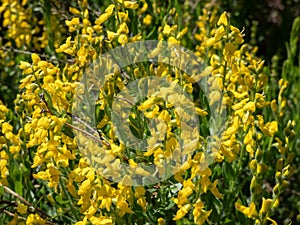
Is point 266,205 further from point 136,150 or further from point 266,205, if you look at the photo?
point 136,150

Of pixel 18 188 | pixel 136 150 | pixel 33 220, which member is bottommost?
pixel 18 188

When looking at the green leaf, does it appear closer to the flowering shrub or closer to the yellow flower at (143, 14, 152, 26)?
the flowering shrub

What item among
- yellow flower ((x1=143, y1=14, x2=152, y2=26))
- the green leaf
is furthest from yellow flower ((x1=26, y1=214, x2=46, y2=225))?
yellow flower ((x1=143, y1=14, x2=152, y2=26))

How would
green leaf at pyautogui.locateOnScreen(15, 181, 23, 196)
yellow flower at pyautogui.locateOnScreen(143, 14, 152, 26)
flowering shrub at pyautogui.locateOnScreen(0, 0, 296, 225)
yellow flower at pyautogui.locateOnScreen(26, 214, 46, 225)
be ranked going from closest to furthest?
flowering shrub at pyautogui.locateOnScreen(0, 0, 296, 225)
yellow flower at pyautogui.locateOnScreen(26, 214, 46, 225)
green leaf at pyautogui.locateOnScreen(15, 181, 23, 196)
yellow flower at pyautogui.locateOnScreen(143, 14, 152, 26)

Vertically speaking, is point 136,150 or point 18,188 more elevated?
point 136,150

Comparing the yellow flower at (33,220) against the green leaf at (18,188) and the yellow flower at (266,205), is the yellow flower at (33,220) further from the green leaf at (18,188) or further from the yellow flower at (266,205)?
the yellow flower at (266,205)

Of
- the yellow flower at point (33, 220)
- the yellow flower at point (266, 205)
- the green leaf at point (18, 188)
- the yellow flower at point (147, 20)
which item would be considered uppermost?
the yellow flower at point (147, 20)

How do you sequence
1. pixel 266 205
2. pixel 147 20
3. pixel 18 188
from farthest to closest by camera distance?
pixel 147 20 < pixel 18 188 < pixel 266 205

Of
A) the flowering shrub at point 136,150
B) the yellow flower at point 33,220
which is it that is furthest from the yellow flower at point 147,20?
the yellow flower at point 33,220

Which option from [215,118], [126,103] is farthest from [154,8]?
[126,103]

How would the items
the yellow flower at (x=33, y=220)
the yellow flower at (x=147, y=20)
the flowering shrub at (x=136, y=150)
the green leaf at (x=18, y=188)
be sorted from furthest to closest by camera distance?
1. the yellow flower at (x=147, y=20)
2. the green leaf at (x=18, y=188)
3. the yellow flower at (x=33, y=220)
4. the flowering shrub at (x=136, y=150)

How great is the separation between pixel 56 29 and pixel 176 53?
161cm

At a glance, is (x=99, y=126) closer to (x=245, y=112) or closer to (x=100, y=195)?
(x=100, y=195)

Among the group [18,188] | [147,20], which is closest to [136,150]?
[18,188]
